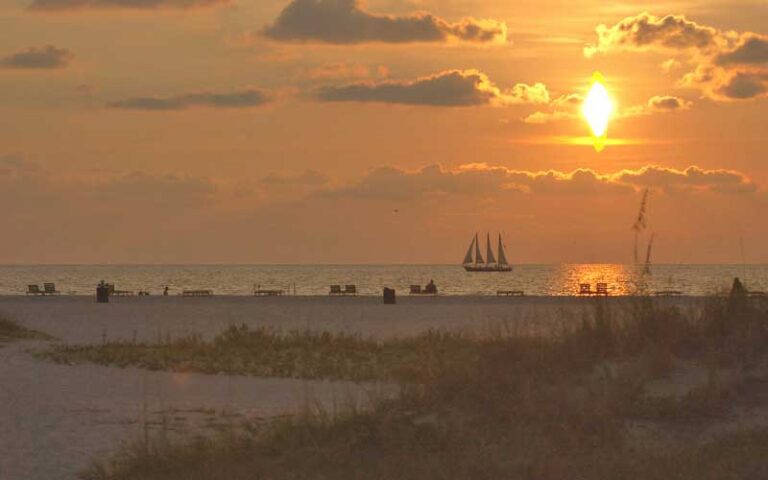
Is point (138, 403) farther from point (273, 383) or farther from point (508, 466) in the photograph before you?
point (508, 466)

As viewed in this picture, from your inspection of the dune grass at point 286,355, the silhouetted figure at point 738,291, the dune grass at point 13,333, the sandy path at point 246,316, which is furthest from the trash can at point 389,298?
the silhouetted figure at point 738,291

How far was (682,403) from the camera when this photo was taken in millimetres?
13008

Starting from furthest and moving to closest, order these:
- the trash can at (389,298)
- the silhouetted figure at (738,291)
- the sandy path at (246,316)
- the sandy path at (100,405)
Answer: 1. the trash can at (389,298)
2. the sandy path at (246,316)
3. the silhouetted figure at (738,291)
4. the sandy path at (100,405)

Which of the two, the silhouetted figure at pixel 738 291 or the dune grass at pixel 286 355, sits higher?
the silhouetted figure at pixel 738 291

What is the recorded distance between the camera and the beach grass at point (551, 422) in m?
10.8

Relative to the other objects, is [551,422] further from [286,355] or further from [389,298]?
[389,298]

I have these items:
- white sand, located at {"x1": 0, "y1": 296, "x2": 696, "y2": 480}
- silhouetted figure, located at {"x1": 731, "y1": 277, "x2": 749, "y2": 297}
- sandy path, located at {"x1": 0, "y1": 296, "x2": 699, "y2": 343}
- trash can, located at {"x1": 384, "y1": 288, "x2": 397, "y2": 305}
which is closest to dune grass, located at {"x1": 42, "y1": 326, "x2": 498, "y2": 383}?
white sand, located at {"x1": 0, "y1": 296, "x2": 696, "y2": 480}

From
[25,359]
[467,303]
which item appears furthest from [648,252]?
[467,303]

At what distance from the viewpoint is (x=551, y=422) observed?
40.3 ft

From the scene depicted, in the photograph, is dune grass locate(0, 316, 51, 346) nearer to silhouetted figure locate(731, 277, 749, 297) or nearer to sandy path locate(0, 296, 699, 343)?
sandy path locate(0, 296, 699, 343)

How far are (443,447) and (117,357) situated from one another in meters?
14.2

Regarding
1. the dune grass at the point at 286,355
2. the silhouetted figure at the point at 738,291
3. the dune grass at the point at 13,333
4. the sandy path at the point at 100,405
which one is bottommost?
the sandy path at the point at 100,405

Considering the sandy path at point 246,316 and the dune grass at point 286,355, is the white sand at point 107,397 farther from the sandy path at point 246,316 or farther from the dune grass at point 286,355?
the dune grass at point 286,355

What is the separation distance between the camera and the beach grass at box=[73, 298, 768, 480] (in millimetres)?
10812
